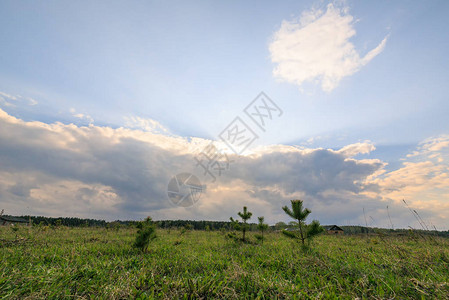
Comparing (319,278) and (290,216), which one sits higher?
(290,216)

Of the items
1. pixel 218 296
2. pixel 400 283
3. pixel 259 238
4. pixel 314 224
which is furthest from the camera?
pixel 259 238

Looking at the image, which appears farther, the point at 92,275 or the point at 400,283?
the point at 92,275

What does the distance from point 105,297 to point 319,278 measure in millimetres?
3557

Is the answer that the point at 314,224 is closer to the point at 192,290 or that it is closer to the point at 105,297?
the point at 192,290

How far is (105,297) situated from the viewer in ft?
8.37

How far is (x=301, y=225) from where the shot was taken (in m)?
7.46

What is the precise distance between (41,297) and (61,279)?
112 cm

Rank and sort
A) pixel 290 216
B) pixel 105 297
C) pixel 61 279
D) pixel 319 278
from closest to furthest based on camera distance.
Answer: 1. pixel 105 297
2. pixel 61 279
3. pixel 319 278
4. pixel 290 216

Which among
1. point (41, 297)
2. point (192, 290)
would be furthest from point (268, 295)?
point (41, 297)

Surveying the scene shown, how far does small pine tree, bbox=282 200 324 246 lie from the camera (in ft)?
23.6

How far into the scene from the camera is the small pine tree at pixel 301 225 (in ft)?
23.6

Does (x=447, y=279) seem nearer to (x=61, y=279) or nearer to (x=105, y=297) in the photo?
(x=105, y=297)

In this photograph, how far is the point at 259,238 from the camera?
40.9 ft

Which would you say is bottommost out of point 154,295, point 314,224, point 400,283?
point 154,295
